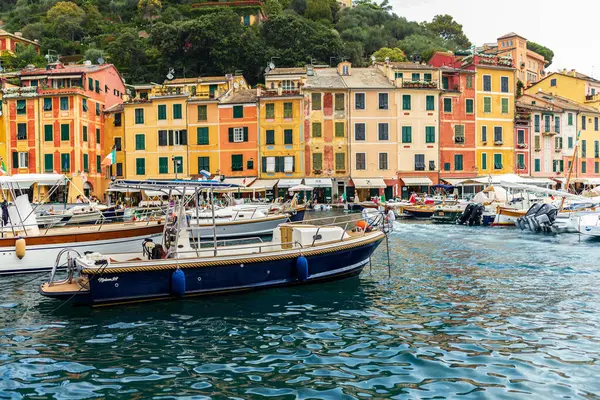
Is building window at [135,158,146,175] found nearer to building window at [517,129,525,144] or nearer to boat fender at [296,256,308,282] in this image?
building window at [517,129,525,144]

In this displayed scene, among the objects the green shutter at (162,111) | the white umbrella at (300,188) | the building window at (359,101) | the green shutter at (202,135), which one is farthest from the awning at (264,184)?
the green shutter at (162,111)

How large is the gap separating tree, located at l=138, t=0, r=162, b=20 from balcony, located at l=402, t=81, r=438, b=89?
5970 cm

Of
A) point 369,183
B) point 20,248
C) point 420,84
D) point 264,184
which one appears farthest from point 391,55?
point 20,248

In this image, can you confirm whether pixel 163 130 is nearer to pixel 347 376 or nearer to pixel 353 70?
pixel 353 70

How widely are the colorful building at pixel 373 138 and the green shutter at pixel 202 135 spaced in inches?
524

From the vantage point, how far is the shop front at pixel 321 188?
50625 mm

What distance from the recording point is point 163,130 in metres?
53.0

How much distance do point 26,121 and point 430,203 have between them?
36748 millimetres

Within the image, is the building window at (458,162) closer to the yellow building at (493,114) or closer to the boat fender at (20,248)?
the yellow building at (493,114)

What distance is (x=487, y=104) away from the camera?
180 ft

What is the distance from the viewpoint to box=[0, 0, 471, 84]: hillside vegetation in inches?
2813

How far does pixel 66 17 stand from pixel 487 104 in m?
72.1

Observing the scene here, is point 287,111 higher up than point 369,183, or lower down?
higher up

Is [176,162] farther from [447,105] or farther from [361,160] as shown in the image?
[447,105]
